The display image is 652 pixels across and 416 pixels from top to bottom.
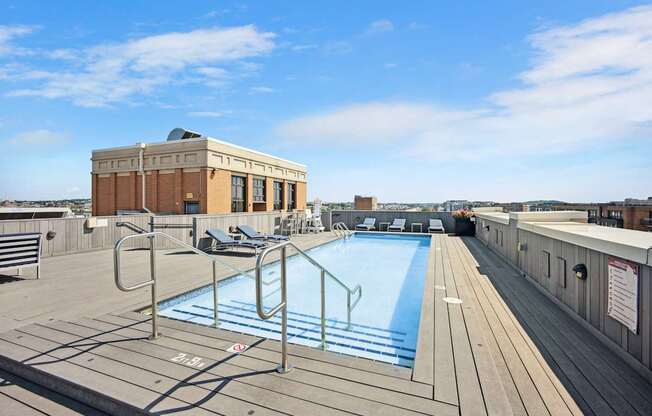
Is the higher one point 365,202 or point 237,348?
point 365,202

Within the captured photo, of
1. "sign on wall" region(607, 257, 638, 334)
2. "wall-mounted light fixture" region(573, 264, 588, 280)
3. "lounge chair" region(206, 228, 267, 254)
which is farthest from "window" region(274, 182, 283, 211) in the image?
"sign on wall" region(607, 257, 638, 334)

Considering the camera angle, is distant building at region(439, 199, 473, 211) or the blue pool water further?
distant building at region(439, 199, 473, 211)

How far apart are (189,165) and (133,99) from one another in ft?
13.1

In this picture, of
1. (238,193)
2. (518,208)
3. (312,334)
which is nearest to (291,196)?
Result: (238,193)

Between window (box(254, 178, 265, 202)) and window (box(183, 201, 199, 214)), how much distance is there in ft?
12.7

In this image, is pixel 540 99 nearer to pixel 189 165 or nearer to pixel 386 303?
pixel 386 303

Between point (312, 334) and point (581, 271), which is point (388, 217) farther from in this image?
point (581, 271)

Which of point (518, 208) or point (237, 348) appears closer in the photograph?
point (237, 348)

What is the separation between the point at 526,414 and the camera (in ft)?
6.20

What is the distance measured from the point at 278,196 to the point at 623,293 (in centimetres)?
1968

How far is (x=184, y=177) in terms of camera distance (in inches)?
631

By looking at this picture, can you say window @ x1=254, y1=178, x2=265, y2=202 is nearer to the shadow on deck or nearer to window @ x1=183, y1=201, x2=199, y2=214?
window @ x1=183, y1=201, x2=199, y2=214

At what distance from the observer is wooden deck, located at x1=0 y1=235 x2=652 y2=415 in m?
1.92

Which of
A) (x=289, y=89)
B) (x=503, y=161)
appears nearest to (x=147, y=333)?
(x=289, y=89)
